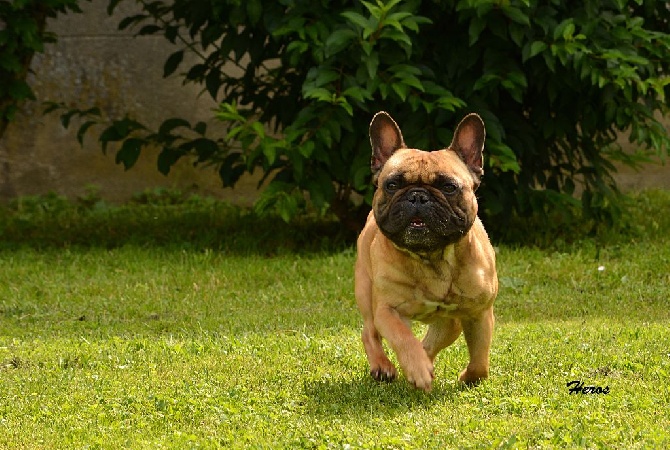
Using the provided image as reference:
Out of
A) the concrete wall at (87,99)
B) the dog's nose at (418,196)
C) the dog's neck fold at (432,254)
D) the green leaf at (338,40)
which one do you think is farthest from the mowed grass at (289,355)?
the concrete wall at (87,99)

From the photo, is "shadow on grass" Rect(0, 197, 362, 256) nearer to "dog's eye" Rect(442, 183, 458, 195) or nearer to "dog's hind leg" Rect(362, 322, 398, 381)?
"dog's hind leg" Rect(362, 322, 398, 381)

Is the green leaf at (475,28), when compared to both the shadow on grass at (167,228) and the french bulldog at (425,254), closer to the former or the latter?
the shadow on grass at (167,228)

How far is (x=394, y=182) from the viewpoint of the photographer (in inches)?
237

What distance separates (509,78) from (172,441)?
570 centimetres

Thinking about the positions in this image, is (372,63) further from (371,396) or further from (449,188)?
(371,396)

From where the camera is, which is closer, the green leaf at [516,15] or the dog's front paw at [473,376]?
the dog's front paw at [473,376]

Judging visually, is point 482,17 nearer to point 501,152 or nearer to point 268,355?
point 501,152

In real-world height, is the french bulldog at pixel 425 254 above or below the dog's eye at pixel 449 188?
below

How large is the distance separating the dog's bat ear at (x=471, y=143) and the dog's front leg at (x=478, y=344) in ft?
2.29

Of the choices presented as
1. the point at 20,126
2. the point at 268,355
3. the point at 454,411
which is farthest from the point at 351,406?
the point at 20,126

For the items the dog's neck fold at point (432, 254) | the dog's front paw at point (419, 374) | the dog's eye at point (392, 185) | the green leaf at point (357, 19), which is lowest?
the dog's front paw at point (419, 374)

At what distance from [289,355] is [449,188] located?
1.68m

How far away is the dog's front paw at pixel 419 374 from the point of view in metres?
5.86

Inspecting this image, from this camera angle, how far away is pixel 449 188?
5.96 metres
